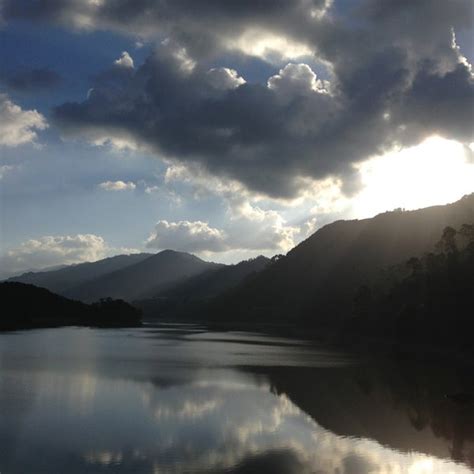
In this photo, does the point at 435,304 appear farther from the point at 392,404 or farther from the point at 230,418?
the point at 230,418

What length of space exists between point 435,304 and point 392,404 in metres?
72.5

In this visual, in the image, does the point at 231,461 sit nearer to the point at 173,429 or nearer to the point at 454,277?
the point at 173,429

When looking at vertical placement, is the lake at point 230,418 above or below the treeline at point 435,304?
below

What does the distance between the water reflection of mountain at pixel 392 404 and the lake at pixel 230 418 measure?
12cm

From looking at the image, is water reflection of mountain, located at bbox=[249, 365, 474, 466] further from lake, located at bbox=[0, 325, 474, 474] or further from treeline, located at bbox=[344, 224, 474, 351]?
treeline, located at bbox=[344, 224, 474, 351]

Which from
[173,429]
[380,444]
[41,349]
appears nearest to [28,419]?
[173,429]

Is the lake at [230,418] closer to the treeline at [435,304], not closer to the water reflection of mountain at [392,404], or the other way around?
the water reflection of mountain at [392,404]

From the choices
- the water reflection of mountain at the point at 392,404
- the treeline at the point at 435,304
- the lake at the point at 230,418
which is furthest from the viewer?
the treeline at the point at 435,304

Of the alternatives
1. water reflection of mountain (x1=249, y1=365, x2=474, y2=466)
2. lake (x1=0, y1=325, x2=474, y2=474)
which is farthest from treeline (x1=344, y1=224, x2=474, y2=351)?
→ lake (x1=0, y1=325, x2=474, y2=474)

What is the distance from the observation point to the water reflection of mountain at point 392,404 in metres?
40.1

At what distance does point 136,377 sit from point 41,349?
144 feet

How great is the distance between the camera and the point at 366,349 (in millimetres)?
111812

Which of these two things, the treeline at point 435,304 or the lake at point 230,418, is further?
the treeline at point 435,304

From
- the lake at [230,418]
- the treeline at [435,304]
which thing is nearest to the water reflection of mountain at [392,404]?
the lake at [230,418]
